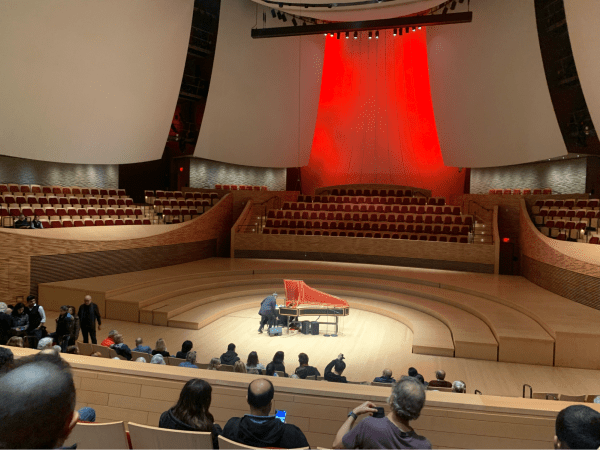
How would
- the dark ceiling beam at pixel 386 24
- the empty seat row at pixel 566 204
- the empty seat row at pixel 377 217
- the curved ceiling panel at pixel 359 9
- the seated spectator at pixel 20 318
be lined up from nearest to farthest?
the seated spectator at pixel 20 318 < the empty seat row at pixel 566 204 < the dark ceiling beam at pixel 386 24 < the empty seat row at pixel 377 217 < the curved ceiling panel at pixel 359 9

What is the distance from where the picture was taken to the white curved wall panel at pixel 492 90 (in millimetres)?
14211

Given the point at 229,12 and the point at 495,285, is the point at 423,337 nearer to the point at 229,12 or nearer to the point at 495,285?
the point at 495,285

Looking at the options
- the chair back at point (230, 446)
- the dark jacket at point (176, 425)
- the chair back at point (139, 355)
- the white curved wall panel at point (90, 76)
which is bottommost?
the chair back at point (139, 355)

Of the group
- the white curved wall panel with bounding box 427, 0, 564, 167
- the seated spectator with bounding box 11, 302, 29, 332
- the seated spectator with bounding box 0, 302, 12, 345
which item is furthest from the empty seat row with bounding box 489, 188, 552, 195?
the seated spectator with bounding box 0, 302, 12, 345

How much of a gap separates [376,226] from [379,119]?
23.1 ft

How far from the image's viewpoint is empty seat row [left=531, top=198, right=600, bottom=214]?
39.3 feet

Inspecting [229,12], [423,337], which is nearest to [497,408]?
[423,337]

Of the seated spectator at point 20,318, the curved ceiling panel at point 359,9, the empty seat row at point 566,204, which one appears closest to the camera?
the seated spectator at point 20,318

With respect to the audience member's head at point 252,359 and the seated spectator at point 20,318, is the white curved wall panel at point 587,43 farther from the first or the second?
the seated spectator at point 20,318

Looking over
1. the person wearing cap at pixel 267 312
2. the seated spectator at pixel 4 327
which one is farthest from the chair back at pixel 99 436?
the person wearing cap at pixel 267 312

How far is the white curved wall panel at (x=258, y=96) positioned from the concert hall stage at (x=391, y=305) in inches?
244

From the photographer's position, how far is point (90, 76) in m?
12.7

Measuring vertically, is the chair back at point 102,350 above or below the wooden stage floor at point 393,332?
above

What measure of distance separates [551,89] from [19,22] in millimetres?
13853
